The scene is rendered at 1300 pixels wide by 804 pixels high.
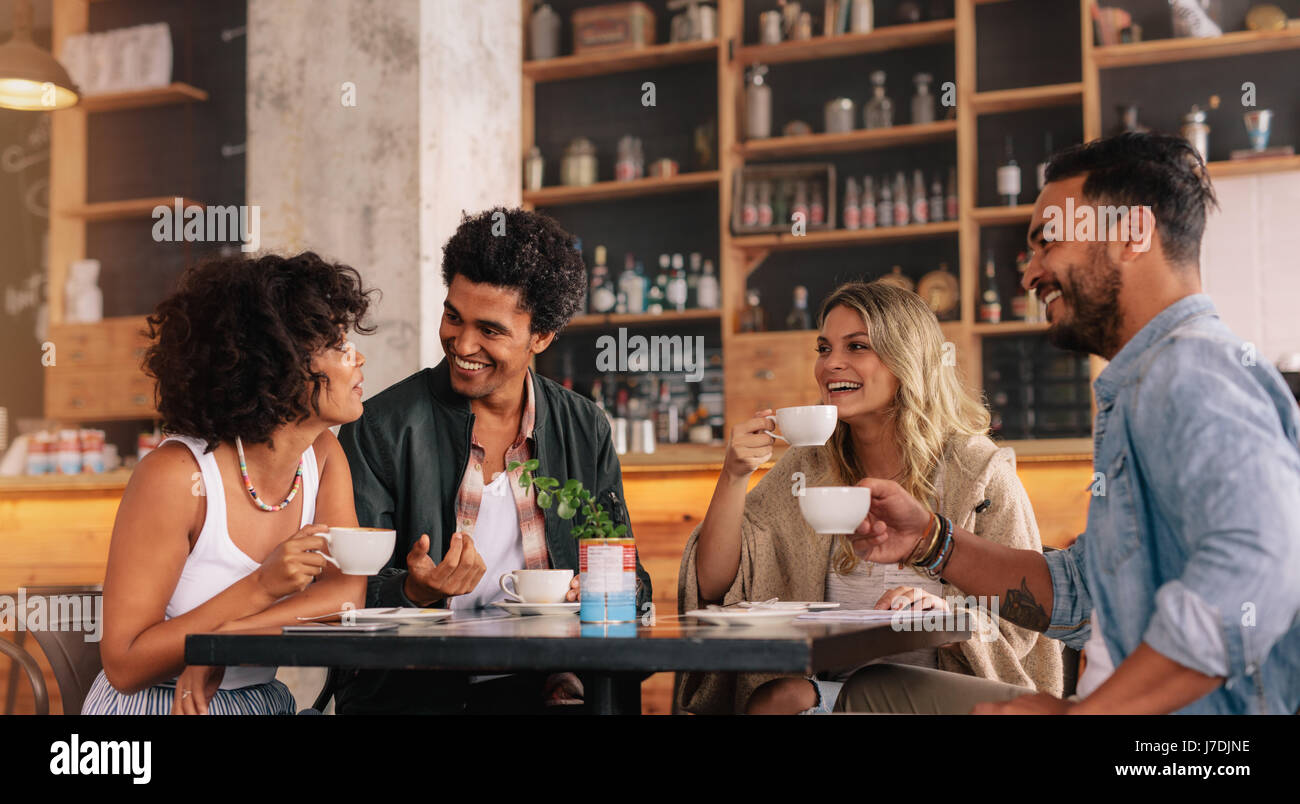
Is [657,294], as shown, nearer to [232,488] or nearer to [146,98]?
[146,98]

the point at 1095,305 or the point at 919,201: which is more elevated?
the point at 919,201

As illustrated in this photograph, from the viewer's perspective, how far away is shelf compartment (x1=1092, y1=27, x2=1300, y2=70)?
479cm

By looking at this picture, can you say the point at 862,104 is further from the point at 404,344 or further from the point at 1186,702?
the point at 1186,702

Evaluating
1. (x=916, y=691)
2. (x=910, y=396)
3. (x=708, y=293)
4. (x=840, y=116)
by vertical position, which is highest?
(x=840, y=116)

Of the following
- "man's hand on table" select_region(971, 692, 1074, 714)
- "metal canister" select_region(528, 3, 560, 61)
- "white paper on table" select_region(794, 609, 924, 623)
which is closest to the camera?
"man's hand on table" select_region(971, 692, 1074, 714)

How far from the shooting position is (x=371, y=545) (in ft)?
5.54

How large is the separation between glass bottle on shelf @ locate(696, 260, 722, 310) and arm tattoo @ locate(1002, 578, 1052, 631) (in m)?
3.71

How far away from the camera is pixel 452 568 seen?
5.86ft

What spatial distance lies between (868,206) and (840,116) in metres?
0.44

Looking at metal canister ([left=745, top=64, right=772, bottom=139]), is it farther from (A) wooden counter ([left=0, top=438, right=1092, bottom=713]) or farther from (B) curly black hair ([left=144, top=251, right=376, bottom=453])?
(B) curly black hair ([left=144, top=251, right=376, bottom=453])

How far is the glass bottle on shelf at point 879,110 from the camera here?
5328mm

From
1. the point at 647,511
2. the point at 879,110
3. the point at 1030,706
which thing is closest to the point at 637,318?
the point at 879,110

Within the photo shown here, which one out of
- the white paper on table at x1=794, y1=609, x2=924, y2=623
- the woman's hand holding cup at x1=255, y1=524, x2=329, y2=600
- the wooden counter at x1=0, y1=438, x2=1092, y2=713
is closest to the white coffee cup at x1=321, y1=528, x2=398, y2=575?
the woman's hand holding cup at x1=255, y1=524, x2=329, y2=600

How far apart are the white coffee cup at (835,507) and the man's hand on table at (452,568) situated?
50 centimetres
